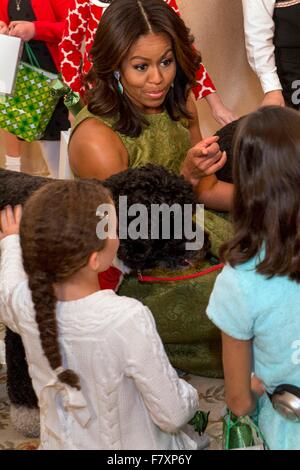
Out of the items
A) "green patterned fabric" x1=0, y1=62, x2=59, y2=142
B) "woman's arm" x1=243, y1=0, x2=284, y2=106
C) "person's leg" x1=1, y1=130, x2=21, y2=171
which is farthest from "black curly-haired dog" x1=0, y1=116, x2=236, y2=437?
"person's leg" x1=1, y1=130, x2=21, y2=171

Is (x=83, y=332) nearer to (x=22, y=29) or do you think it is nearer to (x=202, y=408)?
(x=202, y=408)

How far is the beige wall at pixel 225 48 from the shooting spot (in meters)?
3.19

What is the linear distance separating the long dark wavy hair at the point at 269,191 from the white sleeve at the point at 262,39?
1267 millimetres

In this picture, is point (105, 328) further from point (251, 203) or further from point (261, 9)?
point (261, 9)

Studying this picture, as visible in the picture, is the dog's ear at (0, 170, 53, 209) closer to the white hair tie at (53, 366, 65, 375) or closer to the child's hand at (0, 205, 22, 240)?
the child's hand at (0, 205, 22, 240)

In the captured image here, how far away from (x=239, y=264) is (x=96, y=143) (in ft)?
2.64

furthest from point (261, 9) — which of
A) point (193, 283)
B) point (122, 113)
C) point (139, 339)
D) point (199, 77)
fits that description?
point (139, 339)

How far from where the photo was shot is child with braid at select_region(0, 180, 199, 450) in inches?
50.9

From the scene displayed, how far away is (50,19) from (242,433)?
5.81 ft

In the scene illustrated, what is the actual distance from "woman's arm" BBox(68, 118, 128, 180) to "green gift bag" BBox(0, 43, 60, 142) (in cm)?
43

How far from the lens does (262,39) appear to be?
2.46 meters

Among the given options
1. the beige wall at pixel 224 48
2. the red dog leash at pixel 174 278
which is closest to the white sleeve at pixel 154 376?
the red dog leash at pixel 174 278

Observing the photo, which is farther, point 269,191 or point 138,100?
point 138,100

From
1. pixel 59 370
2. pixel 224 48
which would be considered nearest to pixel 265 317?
pixel 59 370
